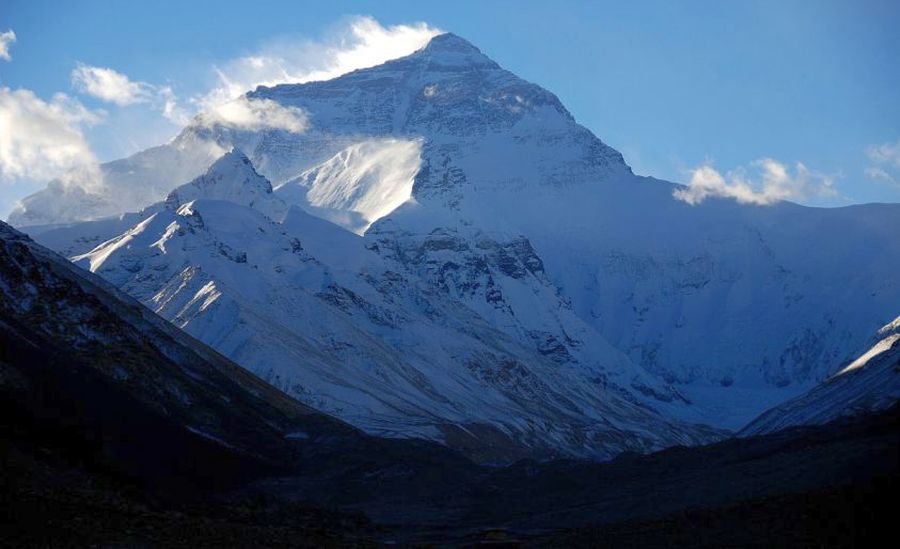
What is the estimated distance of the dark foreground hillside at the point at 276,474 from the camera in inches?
2547

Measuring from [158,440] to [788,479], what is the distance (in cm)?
5485

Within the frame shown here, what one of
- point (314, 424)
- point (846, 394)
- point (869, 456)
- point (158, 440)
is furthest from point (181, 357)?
point (869, 456)

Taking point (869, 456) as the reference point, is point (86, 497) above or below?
below

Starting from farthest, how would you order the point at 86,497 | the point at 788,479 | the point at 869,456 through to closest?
the point at 788,479 < the point at 869,456 < the point at 86,497

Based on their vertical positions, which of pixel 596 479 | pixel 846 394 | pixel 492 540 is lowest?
pixel 492 540

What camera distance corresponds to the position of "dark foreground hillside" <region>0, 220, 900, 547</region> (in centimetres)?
6469

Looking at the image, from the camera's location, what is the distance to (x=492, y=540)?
82.3 meters

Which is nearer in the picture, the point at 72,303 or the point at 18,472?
the point at 18,472

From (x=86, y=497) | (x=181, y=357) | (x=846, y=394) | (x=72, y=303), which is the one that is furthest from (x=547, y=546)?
(x=846, y=394)

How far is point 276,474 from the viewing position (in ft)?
444

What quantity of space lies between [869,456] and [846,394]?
12106 centimetres

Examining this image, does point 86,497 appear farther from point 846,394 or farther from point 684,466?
point 846,394

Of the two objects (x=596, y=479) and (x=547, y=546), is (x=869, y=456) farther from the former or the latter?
(x=596, y=479)

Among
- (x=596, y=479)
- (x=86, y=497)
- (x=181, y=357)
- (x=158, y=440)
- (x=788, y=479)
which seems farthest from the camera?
(x=181, y=357)
